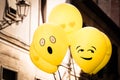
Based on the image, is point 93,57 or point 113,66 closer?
point 93,57

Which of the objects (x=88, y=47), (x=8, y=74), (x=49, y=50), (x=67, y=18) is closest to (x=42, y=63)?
(x=49, y=50)

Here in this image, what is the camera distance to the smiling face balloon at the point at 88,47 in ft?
27.7

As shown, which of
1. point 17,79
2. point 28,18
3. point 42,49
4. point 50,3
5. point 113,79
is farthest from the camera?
point 113,79

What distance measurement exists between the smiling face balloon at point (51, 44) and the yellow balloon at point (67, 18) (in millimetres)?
484

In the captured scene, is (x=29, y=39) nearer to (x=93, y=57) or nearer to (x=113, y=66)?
(x=93, y=57)

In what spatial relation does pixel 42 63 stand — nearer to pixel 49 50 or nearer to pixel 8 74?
pixel 49 50

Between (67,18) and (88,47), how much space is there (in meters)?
0.91

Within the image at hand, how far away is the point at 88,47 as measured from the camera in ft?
27.7

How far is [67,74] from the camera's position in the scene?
15.7 metres

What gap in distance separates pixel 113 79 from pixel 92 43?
15777 millimetres

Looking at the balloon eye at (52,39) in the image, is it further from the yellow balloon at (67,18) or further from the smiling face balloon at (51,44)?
the yellow balloon at (67,18)

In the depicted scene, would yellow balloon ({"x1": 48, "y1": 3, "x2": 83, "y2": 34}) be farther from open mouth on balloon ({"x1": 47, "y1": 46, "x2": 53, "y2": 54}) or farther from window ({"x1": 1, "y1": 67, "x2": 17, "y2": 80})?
window ({"x1": 1, "y1": 67, "x2": 17, "y2": 80})

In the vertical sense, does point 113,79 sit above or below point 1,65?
below

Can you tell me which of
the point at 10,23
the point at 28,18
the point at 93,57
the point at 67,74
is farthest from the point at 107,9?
the point at 93,57
